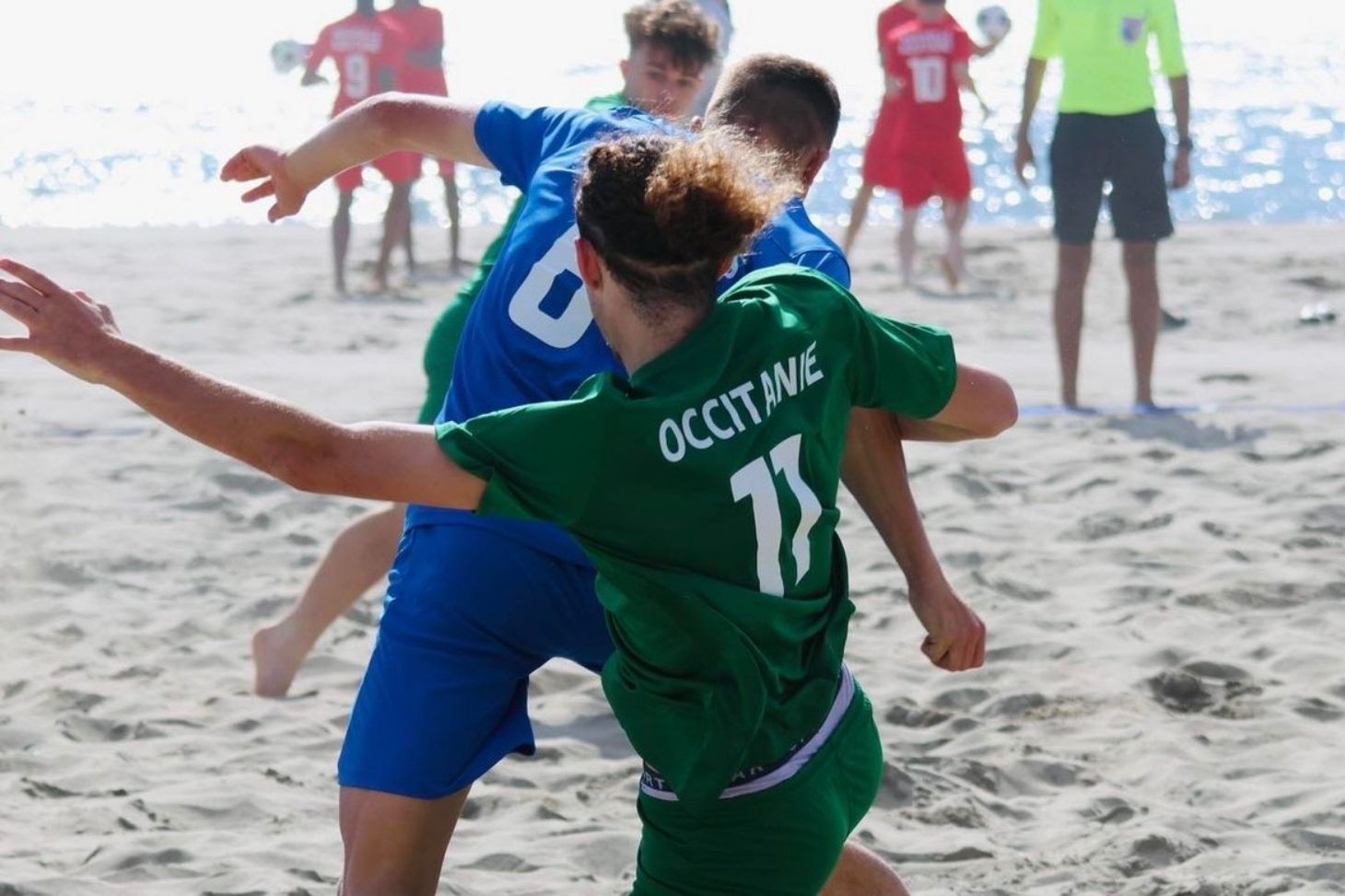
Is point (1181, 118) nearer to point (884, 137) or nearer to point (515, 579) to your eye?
point (884, 137)

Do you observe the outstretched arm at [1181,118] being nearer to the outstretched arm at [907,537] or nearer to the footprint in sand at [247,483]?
the footprint in sand at [247,483]

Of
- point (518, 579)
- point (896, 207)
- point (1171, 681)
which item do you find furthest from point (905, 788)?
point (896, 207)

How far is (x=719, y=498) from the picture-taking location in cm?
213

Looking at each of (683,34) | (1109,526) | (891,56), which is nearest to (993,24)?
(891,56)

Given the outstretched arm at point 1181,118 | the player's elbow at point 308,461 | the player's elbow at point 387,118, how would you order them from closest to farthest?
the player's elbow at point 308,461 < the player's elbow at point 387,118 < the outstretched arm at point 1181,118

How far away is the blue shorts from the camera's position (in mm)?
2584

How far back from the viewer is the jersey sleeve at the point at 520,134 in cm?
287

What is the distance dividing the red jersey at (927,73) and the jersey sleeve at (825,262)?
26.2 ft

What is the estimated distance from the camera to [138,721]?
435cm

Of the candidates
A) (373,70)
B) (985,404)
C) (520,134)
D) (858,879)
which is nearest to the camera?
(985,404)

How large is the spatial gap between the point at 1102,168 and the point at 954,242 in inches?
125

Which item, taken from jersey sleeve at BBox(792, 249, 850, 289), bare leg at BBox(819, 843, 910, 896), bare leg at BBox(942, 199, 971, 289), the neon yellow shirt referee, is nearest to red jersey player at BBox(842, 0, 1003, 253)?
bare leg at BBox(942, 199, 971, 289)

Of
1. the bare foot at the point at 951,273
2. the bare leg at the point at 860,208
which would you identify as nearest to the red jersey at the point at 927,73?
the bare leg at the point at 860,208

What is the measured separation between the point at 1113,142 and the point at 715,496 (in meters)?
5.57
